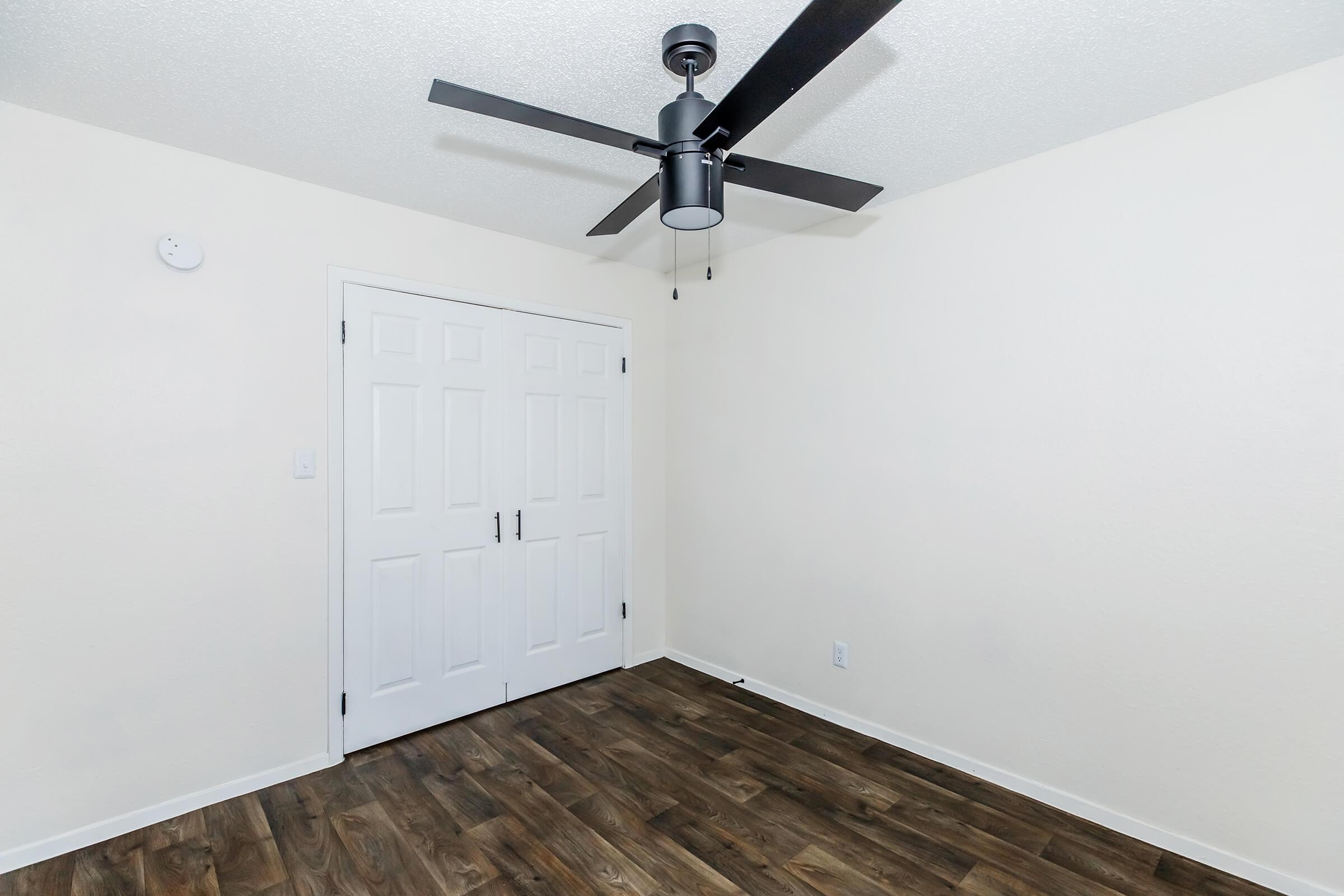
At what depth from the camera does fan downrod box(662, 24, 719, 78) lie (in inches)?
64.6

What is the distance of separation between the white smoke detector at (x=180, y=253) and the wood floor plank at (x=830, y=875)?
298 cm

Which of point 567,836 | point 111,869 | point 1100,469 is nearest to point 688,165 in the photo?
point 1100,469

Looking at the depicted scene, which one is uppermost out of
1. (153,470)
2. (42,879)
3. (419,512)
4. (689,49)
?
(689,49)

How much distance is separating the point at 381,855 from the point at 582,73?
2559 millimetres

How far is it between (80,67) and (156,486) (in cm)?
134

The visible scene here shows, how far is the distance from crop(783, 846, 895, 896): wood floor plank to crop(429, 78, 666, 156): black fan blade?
85.9 inches

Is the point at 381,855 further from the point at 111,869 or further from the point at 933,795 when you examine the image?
the point at 933,795

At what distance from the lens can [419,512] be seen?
2.99 metres

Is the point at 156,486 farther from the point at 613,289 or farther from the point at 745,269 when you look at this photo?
the point at 745,269

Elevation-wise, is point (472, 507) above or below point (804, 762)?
above

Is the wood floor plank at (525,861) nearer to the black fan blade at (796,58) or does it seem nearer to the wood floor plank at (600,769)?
the wood floor plank at (600,769)

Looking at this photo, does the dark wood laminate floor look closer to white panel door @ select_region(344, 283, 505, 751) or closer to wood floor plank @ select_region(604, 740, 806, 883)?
wood floor plank @ select_region(604, 740, 806, 883)

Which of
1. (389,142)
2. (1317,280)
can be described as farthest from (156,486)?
(1317,280)

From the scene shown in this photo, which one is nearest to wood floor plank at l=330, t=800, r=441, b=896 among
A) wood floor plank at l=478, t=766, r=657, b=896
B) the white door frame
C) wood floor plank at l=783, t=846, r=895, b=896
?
wood floor plank at l=478, t=766, r=657, b=896
